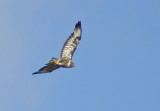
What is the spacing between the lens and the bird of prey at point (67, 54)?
24.8 m

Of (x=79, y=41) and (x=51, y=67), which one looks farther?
(x=79, y=41)

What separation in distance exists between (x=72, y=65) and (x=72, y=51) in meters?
1.39

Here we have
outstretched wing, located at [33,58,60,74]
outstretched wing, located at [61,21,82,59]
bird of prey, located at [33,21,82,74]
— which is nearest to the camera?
outstretched wing, located at [33,58,60,74]

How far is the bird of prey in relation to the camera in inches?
976

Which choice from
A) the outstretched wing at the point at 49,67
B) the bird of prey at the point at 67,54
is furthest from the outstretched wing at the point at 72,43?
the outstretched wing at the point at 49,67

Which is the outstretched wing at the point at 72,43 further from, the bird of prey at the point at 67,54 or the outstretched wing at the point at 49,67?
the outstretched wing at the point at 49,67

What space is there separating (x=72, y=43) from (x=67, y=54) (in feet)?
3.70

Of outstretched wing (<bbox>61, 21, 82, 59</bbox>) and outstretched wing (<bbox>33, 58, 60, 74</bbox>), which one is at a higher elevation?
outstretched wing (<bbox>61, 21, 82, 59</bbox>)

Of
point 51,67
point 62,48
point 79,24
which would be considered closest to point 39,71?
point 51,67

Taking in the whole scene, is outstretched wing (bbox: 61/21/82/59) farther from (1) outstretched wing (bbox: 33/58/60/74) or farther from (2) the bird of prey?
(1) outstretched wing (bbox: 33/58/60/74)

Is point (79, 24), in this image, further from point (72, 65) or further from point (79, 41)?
point (72, 65)

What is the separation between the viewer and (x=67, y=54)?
26.4 m

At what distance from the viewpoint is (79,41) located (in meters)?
Answer: 27.6

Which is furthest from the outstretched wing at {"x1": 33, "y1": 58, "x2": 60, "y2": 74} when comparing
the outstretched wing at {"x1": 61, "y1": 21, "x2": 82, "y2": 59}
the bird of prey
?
the outstretched wing at {"x1": 61, "y1": 21, "x2": 82, "y2": 59}
